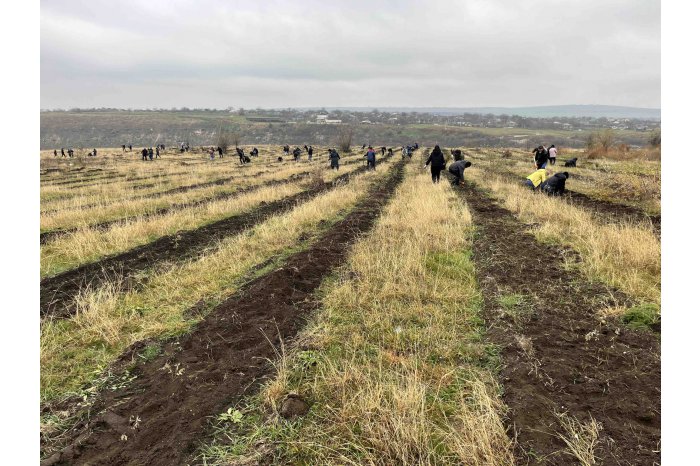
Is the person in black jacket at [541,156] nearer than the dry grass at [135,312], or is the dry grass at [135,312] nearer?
the dry grass at [135,312]

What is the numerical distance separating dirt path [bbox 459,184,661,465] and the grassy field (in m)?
0.02

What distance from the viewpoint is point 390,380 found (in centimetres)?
335

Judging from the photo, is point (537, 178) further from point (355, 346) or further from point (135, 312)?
point (135, 312)

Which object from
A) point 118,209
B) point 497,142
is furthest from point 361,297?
point 497,142

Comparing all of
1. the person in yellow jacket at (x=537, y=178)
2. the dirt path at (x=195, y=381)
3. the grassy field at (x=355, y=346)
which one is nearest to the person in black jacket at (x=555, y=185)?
the person in yellow jacket at (x=537, y=178)

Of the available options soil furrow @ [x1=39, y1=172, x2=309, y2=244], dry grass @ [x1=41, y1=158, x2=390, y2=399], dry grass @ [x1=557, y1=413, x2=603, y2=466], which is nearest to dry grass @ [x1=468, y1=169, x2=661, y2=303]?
dry grass @ [x1=557, y1=413, x2=603, y2=466]

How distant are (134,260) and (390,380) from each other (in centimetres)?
685

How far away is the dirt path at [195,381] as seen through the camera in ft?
9.52

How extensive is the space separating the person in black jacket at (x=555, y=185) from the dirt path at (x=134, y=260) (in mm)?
10514

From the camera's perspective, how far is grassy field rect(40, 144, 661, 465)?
9.37 feet

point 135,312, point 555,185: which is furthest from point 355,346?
point 555,185

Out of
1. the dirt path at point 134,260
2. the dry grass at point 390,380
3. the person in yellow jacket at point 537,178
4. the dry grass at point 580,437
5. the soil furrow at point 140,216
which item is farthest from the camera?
the person in yellow jacket at point 537,178

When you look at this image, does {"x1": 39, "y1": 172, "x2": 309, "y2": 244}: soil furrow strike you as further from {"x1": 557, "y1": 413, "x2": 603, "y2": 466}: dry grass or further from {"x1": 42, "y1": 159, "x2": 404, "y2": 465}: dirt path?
{"x1": 557, "y1": 413, "x2": 603, "y2": 466}: dry grass

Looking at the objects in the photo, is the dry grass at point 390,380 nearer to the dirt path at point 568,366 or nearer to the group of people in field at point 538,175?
the dirt path at point 568,366
